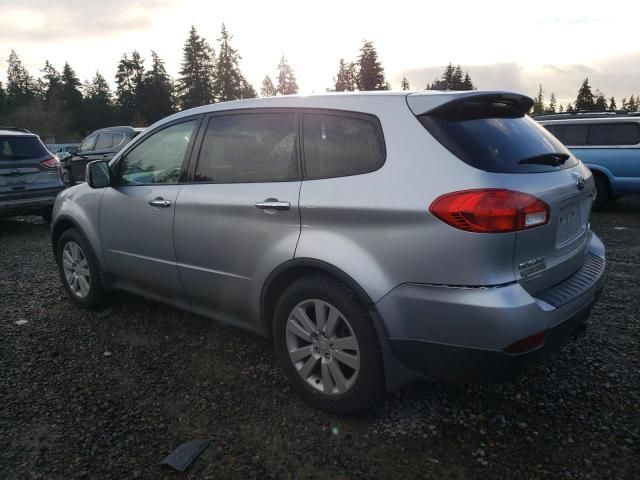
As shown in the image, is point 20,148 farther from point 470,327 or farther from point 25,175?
point 470,327

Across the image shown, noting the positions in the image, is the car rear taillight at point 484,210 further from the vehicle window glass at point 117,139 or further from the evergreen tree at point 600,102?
the evergreen tree at point 600,102

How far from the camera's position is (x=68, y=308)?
4543 millimetres

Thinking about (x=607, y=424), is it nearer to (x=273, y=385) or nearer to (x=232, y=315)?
(x=273, y=385)

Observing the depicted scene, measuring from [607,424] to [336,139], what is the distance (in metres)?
2.11

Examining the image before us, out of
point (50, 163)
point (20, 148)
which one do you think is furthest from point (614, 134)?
point (20, 148)

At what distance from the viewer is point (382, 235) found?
7.62 ft

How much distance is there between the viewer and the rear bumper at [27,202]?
8.05 meters

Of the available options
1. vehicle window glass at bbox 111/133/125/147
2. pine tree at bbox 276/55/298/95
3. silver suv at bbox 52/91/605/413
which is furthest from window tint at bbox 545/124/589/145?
pine tree at bbox 276/55/298/95

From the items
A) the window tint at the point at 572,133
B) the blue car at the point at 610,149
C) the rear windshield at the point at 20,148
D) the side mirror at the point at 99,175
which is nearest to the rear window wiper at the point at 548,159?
the side mirror at the point at 99,175

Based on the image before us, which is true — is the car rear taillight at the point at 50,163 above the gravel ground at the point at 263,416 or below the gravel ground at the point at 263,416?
above

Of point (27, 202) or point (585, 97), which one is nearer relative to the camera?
point (27, 202)

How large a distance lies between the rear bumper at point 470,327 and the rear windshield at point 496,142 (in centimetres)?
60

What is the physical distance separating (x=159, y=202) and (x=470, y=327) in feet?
7.71

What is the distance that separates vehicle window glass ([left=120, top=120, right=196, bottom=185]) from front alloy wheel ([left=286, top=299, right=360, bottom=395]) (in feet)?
4.84
